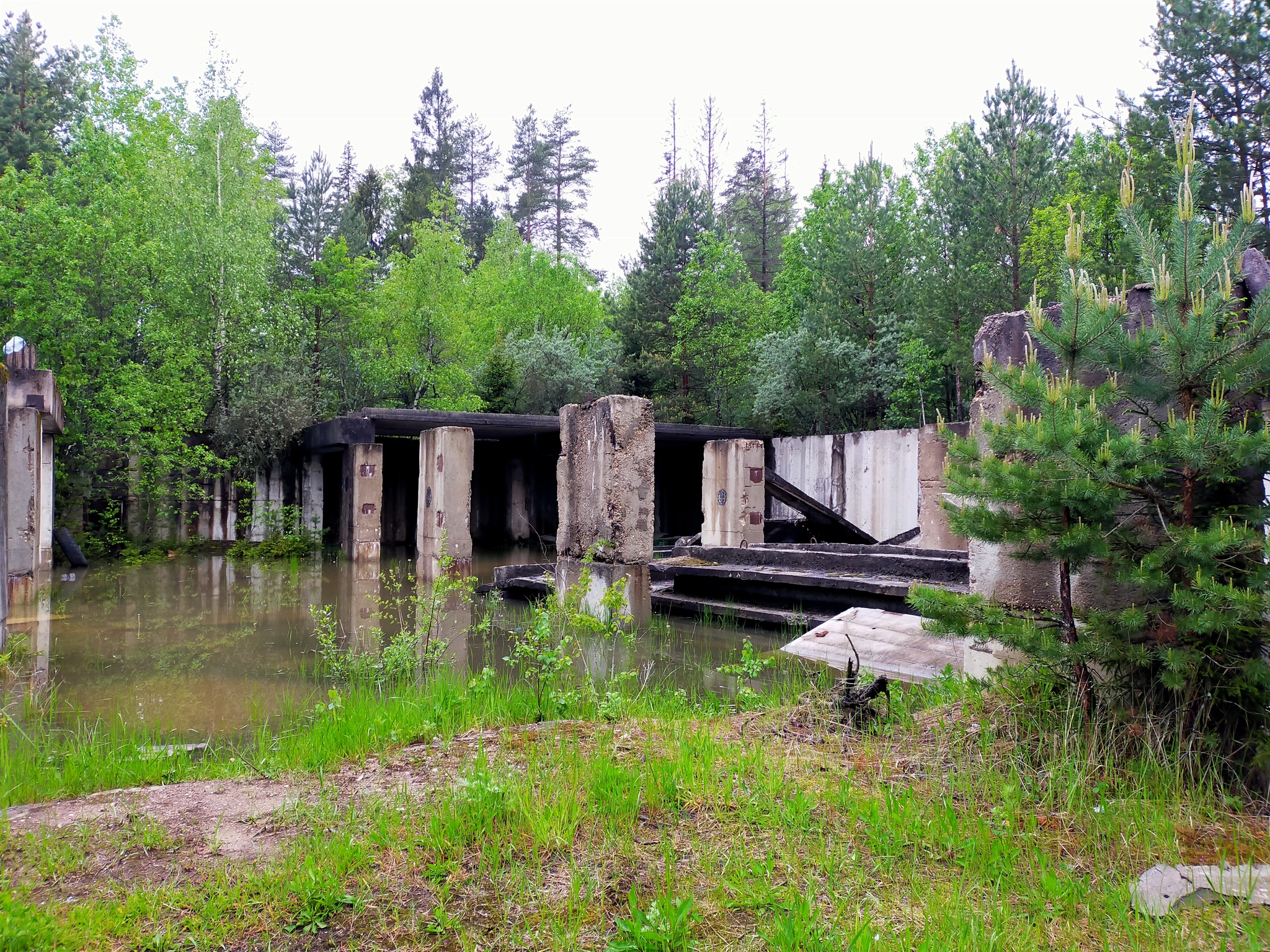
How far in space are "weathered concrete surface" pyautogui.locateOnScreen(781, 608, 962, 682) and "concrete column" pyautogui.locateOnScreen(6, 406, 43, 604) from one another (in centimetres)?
1045

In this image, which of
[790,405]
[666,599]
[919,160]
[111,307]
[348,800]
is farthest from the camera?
[919,160]

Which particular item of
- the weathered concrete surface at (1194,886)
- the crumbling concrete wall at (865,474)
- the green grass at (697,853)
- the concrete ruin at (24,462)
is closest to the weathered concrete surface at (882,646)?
the green grass at (697,853)

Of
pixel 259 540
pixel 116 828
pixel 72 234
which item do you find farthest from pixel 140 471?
pixel 116 828

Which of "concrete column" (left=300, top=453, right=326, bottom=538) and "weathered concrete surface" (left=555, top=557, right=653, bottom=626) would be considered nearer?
"weathered concrete surface" (left=555, top=557, right=653, bottom=626)

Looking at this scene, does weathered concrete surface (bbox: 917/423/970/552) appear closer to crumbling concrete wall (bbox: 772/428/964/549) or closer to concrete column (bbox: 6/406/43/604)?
crumbling concrete wall (bbox: 772/428/964/549)

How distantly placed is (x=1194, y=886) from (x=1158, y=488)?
71.3 inches

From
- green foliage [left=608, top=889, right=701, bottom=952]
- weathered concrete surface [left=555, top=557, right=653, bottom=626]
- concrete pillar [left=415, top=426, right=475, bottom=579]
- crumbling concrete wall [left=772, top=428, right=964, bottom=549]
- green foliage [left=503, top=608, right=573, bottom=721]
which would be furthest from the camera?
crumbling concrete wall [left=772, top=428, right=964, bottom=549]

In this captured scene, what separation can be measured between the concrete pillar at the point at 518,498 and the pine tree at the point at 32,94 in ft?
53.2

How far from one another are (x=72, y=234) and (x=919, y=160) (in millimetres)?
32175

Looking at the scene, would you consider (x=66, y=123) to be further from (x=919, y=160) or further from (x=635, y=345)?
(x=919, y=160)

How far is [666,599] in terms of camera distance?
12203 millimetres

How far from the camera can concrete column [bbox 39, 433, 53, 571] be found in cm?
1487

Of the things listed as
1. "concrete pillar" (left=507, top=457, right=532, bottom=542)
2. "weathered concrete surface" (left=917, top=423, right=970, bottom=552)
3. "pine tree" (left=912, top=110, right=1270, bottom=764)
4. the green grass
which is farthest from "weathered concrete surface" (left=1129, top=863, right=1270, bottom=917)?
"concrete pillar" (left=507, top=457, right=532, bottom=542)

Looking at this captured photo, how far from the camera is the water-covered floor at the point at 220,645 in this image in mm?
6699
